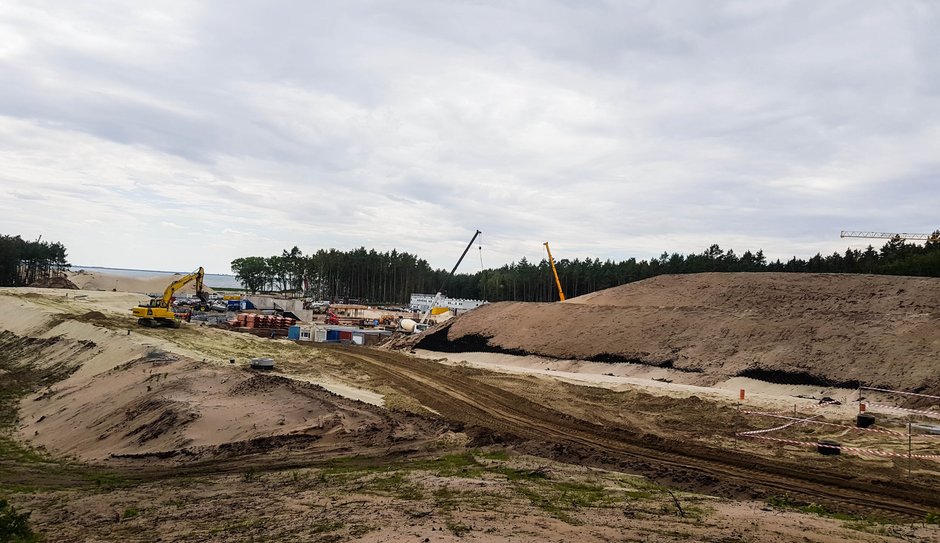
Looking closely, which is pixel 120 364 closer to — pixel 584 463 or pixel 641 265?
pixel 584 463

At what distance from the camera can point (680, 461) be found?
20.2m

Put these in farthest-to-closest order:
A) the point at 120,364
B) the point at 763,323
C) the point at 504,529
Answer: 1. the point at 763,323
2. the point at 120,364
3. the point at 504,529

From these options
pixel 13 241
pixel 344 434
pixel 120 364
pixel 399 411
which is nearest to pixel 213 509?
pixel 344 434

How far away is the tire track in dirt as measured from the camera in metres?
16.4

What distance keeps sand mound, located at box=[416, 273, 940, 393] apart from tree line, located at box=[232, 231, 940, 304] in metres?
43.4

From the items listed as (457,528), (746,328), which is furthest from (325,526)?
(746,328)

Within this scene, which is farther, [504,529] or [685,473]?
[685,473]

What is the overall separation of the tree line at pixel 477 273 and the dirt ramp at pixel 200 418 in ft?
277

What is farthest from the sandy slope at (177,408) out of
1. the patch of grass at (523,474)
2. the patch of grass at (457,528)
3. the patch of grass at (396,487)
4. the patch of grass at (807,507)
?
the patch of grass at (807,507)

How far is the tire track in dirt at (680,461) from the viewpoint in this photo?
16.4 m

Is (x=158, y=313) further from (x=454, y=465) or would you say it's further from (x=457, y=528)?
(x=457, y=528)

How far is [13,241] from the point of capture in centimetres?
14075

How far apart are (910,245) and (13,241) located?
176699 mm

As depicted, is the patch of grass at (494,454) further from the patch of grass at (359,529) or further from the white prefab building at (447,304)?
the white prefab building at (447,304)
